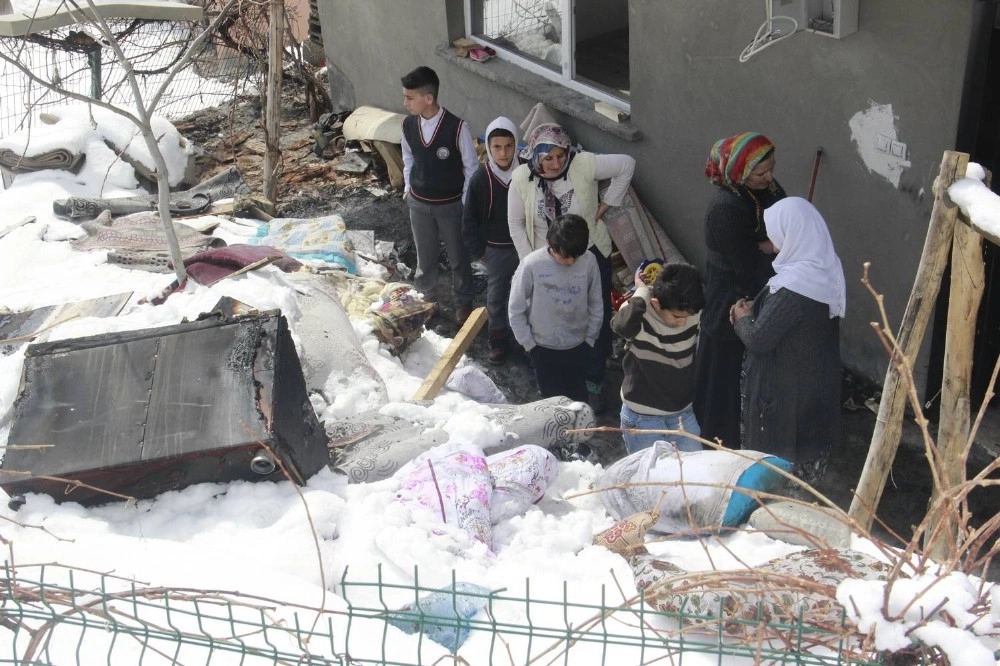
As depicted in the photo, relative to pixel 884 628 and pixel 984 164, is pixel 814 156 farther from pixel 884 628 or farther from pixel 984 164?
pixel 884 628

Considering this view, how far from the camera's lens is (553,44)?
7.06 meters

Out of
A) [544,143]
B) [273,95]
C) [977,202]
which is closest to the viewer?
[977,202]

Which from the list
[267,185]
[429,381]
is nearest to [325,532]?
[429,381]

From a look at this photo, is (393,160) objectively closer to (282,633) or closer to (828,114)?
(828,114)

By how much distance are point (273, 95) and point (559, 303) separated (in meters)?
3.64

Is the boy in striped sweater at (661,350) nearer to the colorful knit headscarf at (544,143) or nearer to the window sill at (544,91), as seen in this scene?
the colorful knit headscarf at (544,143)

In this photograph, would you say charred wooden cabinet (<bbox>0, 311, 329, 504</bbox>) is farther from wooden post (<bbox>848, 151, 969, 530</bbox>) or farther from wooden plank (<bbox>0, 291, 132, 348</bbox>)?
wooden post (<bbox>848, 151, 969, 530</bbox>)

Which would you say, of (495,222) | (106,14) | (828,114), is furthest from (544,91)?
(106,14)

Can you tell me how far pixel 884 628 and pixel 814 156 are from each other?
11.9ft

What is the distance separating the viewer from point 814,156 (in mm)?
5184

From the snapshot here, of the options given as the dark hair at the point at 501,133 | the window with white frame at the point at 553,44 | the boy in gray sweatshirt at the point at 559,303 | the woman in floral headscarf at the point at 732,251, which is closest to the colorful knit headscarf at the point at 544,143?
the dark hair at the point at 501,133

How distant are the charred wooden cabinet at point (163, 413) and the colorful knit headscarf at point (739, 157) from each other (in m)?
2.12

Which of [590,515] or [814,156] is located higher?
[814,156]

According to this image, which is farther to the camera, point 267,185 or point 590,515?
point 267,185
